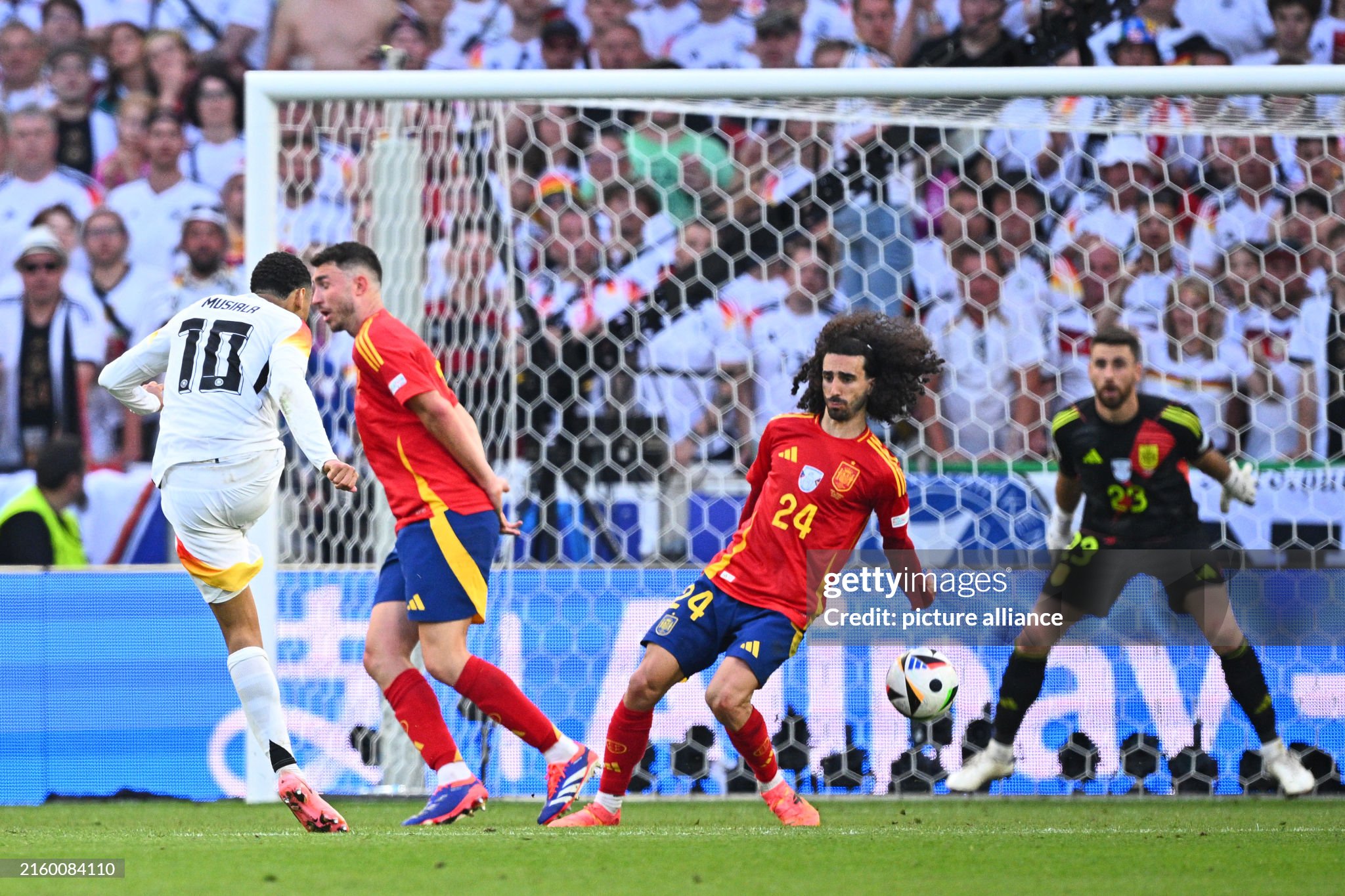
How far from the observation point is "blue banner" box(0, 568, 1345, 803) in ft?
19.8

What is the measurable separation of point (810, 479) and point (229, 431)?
1.72 m

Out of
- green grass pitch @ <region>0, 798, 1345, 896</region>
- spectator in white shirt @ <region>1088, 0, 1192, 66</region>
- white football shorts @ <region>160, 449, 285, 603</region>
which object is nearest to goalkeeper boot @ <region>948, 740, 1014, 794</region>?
green grass pitch @ <region>0, 798, 1345, 896</region>

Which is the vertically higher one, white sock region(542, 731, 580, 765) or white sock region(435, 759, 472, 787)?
white sock region(542, 731, 580, 765)

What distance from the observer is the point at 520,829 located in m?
4.80

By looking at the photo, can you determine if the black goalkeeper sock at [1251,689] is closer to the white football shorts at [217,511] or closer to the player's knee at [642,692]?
the player's knee at [642,692]

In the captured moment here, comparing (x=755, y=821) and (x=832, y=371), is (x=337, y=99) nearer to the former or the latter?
(x=832, y=371)

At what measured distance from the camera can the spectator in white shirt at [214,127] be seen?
10.4 meters

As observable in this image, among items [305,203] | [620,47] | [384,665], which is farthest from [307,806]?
[620,47]

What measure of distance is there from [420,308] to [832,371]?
2202 millimetres

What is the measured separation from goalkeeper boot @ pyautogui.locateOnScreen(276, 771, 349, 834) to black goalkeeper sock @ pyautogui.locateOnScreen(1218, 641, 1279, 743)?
3.11 m

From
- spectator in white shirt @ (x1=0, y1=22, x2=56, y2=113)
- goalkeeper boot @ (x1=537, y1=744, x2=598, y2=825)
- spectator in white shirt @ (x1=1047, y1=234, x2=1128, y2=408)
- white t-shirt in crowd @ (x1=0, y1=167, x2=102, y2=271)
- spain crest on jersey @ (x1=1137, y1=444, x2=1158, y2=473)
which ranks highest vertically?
spectator in white shirt @ (x1=0, y1=22, x2=56, y2=113)

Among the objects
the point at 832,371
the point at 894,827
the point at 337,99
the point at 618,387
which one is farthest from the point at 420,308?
the point at 894,827

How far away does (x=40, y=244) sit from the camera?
9.98 meters

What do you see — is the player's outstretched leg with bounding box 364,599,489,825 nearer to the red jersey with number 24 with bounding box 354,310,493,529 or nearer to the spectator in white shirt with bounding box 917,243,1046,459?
the red jersey with number 24 with bounding box 354,310,493,529
